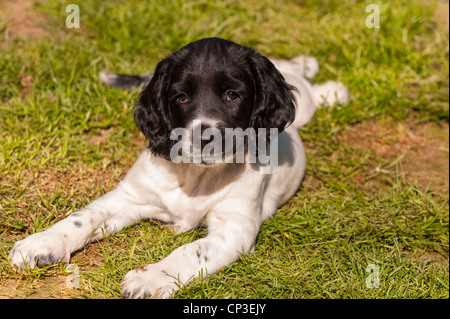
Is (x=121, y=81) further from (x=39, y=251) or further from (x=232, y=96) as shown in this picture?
(x=39, y=251)

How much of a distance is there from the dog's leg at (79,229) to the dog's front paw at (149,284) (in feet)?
1.77

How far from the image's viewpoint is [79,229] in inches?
156

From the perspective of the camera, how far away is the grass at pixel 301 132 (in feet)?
13.0

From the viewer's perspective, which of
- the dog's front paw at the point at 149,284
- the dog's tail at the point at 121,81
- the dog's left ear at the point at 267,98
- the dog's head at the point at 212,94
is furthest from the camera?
the dog's tail at the point at 121,81

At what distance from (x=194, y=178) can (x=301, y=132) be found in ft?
6.35

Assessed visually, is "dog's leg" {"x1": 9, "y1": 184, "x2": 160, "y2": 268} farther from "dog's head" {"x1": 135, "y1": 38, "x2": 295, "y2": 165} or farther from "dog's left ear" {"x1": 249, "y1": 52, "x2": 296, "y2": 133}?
"dog's left ear" {"x1": 249, "y1": 52, "x2": 296, "y2": 133}

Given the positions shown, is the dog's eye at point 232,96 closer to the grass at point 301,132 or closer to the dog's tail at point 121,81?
the grass at point 301,132

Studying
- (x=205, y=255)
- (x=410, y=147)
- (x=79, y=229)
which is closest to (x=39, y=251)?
(x=79, y=229)

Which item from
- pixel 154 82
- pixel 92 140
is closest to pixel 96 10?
pixel 92 140

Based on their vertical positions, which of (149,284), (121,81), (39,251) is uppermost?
(121,81)

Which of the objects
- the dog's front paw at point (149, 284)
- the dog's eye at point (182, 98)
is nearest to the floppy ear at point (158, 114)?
the dog's eye at point (182, 98)

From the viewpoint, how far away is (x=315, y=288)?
12.6ft

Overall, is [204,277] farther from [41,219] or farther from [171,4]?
[171,4]

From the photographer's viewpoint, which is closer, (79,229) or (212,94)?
(212,94)
